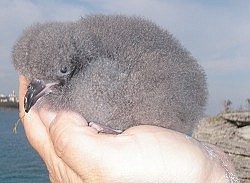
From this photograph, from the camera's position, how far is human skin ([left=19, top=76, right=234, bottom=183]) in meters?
1.89

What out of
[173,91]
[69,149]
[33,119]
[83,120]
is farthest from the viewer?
[33,119]

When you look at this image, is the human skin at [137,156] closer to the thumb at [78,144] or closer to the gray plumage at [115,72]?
the thumb at [78,144]

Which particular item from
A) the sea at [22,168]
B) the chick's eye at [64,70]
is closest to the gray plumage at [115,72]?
the chick's eye at [64,70]

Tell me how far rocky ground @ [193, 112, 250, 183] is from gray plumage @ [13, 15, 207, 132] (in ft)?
16.3

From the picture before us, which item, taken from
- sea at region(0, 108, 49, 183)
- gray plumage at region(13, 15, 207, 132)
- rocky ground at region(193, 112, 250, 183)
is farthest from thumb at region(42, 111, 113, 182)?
sea at region(0, 108, 49, 183)

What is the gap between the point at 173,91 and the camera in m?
2.39

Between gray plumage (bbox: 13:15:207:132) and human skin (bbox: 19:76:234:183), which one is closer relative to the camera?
human skin (bbox: 19:76:234:183)

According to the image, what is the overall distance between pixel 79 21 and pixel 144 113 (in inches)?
24.6

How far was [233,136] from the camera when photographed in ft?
25.4

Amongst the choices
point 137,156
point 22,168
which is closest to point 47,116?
point 137,156

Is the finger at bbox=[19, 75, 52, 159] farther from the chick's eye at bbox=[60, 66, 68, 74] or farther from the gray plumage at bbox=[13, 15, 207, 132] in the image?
the chick's eye at bbox=[60, 66, 68, 74]

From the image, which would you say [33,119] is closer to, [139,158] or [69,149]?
[69,149]

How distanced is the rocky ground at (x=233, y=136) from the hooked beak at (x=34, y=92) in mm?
5161

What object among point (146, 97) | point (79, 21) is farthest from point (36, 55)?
point (146, 97)
